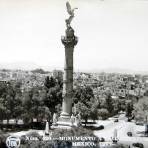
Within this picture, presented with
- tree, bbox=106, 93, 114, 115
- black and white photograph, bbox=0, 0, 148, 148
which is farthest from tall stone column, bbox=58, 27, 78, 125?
tree, bbox=106, 93, 114, 115

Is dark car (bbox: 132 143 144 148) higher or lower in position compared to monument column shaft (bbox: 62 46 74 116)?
lower

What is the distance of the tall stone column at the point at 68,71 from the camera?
1279 cm

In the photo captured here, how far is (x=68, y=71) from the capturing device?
12.9 metres

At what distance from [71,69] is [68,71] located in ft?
0.27

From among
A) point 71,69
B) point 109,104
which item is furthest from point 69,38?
point 109,104

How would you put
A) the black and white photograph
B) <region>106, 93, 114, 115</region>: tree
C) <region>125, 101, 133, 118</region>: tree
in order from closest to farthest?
the black and white photograph → <region>125, 101, 133, 118</region>: tree → <region>106, 93, 114, 115</region>: tree

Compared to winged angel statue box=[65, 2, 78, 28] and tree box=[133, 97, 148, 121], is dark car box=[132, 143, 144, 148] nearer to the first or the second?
tree box=[133, 97, 148, 121]

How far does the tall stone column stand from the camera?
1279 cm

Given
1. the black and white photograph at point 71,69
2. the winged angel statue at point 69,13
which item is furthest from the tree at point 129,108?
the winged angel statue at point 69,13

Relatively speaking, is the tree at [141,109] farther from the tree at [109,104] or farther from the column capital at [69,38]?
the column capital at [69,38]

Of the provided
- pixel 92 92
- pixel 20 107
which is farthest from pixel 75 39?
pixel 92 92

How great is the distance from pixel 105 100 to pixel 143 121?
89.0 inches

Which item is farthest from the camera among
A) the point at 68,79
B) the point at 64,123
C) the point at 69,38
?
the point at 68,79

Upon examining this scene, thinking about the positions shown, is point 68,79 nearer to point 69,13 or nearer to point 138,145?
point 69,13
